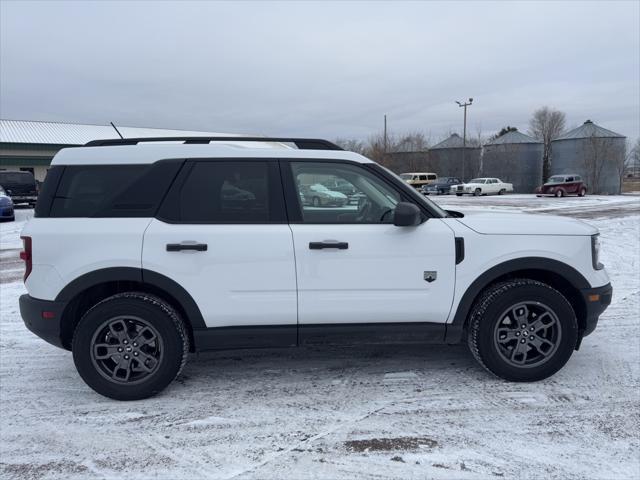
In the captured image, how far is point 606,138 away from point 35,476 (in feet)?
154

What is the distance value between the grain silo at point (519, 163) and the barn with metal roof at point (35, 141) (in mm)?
27744

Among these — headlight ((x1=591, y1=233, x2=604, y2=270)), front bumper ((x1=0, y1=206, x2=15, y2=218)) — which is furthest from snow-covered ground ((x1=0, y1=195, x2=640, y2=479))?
front bumper ((x1=0, y1=206, x2=15, y2=218))

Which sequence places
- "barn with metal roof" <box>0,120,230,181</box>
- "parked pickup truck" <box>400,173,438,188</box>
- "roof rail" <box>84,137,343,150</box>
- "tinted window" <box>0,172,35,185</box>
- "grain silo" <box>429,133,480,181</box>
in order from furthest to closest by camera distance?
"grain silo" <box>429,133,480,181</box> < "parked pickup truck" <box>400,173,438,188</box> < "barn with metal roof" <box>0,120,230,181</box> < "tinted window" <box>0,172,35,185</box> < "roof rail" <box>84,137,343,150</box>

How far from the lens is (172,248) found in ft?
11.7

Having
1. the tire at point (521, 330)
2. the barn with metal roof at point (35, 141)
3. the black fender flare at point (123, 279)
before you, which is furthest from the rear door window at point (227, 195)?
the barn with metal roof at point (35, 141)

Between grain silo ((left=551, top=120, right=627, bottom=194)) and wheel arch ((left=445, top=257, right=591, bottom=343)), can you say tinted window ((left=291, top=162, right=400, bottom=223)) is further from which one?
grain silo ((left=551, top=120, right=627, bottom=194))

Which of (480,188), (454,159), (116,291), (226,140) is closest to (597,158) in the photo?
(480,188)

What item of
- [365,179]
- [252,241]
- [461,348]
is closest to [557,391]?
[461,348]

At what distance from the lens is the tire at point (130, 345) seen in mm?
3613

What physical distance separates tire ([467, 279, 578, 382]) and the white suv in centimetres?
1

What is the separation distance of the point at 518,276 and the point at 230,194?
7.79 ft

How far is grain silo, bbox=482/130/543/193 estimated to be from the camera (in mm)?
46062

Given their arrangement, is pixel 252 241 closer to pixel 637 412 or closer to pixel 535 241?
pixel 535 241

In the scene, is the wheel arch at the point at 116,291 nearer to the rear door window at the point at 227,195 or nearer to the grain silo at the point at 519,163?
the rear door window at the point at 227,195
